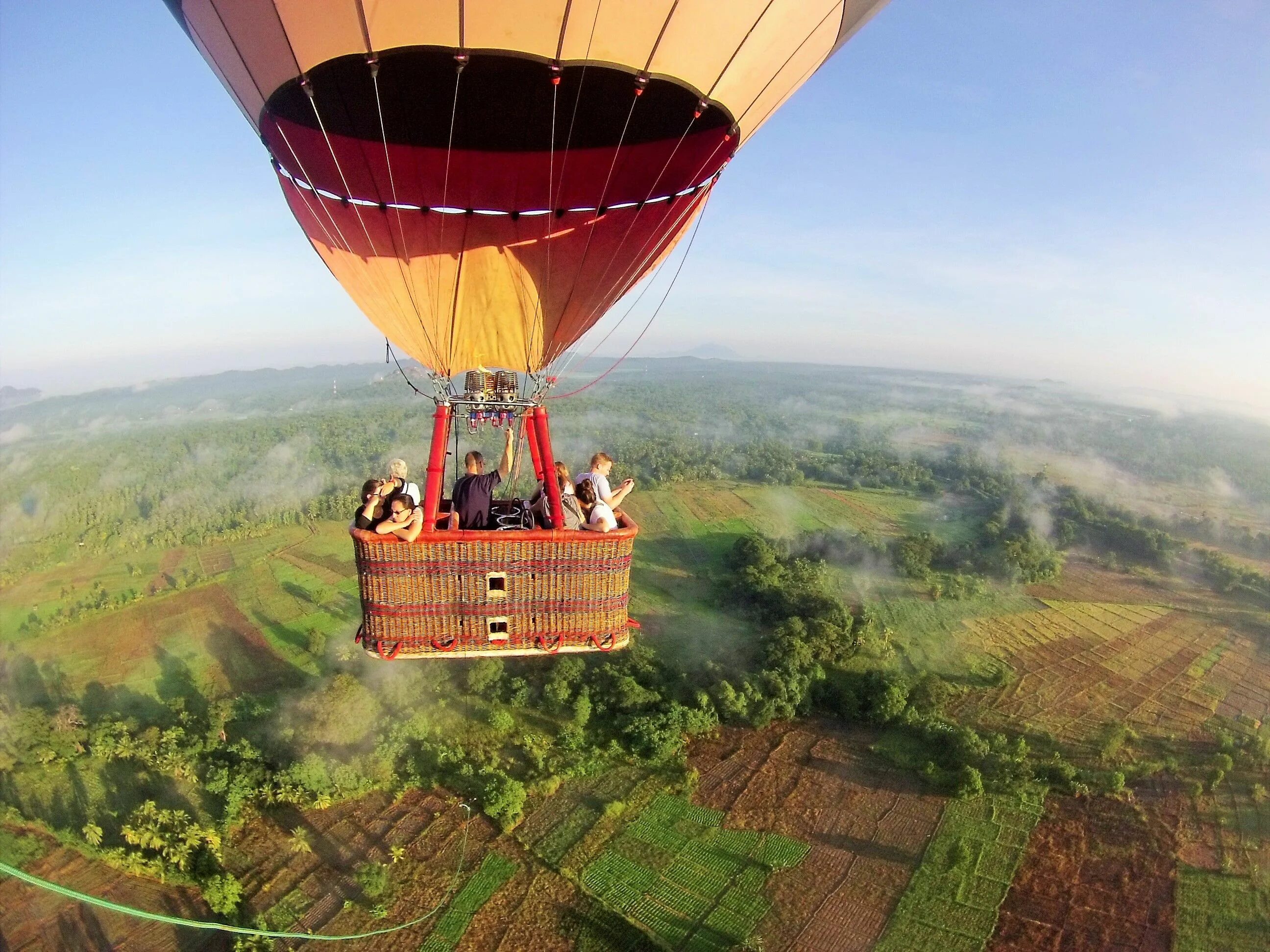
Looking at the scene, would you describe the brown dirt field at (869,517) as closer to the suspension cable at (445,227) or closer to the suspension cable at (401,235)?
the suspension cable at (445,227)

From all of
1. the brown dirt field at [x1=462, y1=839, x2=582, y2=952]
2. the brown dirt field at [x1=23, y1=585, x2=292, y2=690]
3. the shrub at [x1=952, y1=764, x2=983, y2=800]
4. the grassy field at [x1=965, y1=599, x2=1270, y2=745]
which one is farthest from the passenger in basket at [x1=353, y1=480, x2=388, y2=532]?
the grassy field at [x1=965, y1=599, x2=1270, y2=745]

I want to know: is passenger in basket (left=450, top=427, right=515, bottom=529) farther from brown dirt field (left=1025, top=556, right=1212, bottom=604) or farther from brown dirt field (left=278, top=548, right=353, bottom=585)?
brown dirt field (left=1025, top=556, right=1212, bottom=604)

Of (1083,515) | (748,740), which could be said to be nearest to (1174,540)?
(1083,515)

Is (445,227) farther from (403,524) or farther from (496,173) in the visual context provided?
(403,524)

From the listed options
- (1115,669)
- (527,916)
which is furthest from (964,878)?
(1115,669)

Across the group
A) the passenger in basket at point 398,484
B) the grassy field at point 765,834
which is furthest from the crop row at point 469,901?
the passenger in basket at point 398,484

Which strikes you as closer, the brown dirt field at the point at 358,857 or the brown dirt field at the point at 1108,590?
the brown dirt field at the point at 358,857

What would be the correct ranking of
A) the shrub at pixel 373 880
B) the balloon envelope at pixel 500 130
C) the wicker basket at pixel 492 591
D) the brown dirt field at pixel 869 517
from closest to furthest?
1. the balloon envelope at pixel 500 130
2. the wicker basket at pixel 492 591
3. the shrub at pixel 373 880
4. the brown dirt field at pixel 869 517
